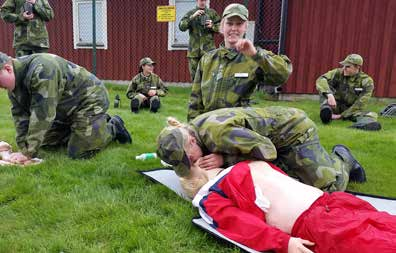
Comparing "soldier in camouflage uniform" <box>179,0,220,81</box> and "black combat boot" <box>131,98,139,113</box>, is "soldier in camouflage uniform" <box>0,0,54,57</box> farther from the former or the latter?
"soldier in camouflage uniform" <box>179,0,220,81</box>

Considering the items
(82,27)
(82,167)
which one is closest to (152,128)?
(82,167)

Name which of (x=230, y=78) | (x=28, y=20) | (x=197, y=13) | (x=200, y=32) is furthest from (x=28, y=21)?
(x=230, y=78)

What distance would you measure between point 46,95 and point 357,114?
14.7 ft

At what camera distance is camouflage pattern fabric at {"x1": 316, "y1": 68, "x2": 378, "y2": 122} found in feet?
19.9

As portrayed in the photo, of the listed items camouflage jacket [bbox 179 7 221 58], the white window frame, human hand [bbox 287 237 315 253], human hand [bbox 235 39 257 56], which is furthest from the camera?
the white window frame

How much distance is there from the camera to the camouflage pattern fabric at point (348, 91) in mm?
6078

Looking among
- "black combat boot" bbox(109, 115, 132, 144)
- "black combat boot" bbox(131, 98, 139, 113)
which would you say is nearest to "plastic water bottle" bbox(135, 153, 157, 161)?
"black combat boot" bbox(109, 115, 132, 144)

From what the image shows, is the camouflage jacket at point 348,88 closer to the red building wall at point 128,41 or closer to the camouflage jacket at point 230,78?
the camouflage jacket at point 230,78

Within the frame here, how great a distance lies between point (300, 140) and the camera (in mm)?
2744

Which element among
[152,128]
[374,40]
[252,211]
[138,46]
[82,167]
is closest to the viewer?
[252,211]

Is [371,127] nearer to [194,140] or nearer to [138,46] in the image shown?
[194,140]

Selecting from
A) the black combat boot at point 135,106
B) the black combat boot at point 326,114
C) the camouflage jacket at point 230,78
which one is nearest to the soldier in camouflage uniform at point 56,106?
the camouflage jacket at point 230,78

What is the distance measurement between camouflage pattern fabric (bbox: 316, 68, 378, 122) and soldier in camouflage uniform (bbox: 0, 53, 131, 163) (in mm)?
3320

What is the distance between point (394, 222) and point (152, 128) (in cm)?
363
